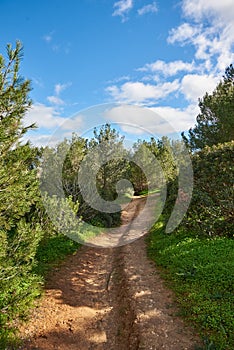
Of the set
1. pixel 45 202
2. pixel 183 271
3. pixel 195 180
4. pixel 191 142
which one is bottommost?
pixel 183 271

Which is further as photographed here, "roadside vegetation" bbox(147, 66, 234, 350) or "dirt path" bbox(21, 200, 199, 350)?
"roadside vegetation" bbox(147, 66, 234, 350)

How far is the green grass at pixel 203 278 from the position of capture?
20.0 feet

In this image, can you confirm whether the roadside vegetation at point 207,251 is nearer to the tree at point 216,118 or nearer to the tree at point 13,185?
the tree at point 13,185

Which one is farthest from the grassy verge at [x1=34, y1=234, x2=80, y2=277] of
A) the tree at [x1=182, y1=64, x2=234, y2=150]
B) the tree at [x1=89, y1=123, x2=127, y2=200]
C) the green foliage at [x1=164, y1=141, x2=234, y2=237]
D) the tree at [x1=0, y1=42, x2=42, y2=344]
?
the tree at [x1=182, y1=64, x2=234, y2=150]

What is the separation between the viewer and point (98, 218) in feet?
64.9

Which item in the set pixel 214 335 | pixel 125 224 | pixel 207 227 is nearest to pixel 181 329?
pixel 214 335

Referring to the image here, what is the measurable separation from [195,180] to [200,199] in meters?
0.95

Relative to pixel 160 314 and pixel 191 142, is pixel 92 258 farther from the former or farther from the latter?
pixel 191 142

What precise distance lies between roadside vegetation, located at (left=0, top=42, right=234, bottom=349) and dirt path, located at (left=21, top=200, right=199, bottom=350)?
53 cm

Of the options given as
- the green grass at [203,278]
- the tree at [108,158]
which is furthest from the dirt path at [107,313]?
the tree at [108,158]

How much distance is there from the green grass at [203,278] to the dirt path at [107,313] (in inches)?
17.7

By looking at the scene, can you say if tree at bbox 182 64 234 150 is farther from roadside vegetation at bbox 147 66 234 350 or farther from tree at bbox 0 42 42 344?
tree at bbox 0 42 42 344

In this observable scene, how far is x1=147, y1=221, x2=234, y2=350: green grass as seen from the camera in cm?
611

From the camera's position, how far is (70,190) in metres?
16.9
